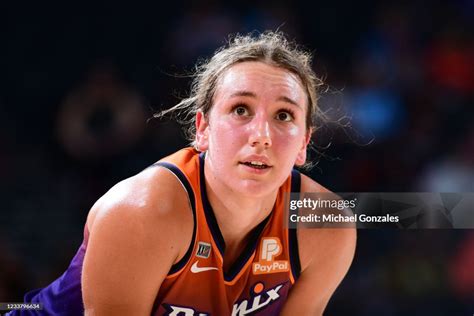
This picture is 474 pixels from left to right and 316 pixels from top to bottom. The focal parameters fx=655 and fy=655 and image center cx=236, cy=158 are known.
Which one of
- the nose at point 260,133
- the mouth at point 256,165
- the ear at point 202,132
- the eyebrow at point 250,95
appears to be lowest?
the mouth at point 256,165

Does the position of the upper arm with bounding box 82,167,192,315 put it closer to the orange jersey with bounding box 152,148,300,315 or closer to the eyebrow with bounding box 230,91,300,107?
the orange jersey with bounding box 152,148,300,315

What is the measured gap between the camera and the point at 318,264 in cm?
234

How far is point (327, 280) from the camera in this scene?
2381 millimetres

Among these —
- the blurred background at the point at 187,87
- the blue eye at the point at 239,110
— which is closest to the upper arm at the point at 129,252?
the blue eye at the point at 239,110

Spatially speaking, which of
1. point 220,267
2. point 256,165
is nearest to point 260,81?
point 256,165

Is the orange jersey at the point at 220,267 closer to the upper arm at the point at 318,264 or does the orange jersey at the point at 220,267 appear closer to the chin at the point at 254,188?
the upper arm at the point at 318,264

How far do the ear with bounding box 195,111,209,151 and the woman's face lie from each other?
5 centimetres

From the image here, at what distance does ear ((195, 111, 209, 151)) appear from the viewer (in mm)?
2191

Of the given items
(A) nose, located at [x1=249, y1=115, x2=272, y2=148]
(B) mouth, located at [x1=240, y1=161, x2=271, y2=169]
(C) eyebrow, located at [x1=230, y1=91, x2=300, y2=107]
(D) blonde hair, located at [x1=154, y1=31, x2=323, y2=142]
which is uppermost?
(D) blonde hair, located at [x1=154, y1=31, x2=323, y2=142]

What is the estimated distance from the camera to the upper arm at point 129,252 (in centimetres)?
187

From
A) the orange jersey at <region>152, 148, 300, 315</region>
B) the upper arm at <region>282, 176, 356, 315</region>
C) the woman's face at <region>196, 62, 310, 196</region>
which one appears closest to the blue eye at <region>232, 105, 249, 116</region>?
the woman's face at <region>196, 62, 310, 196</region>

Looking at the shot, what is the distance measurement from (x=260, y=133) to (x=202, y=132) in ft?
0.98

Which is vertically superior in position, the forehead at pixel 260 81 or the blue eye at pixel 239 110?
the forehead at pixel 260 81

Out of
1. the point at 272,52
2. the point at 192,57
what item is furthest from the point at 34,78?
the point at 272,52
